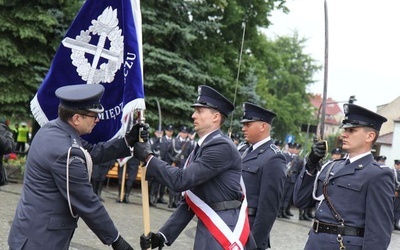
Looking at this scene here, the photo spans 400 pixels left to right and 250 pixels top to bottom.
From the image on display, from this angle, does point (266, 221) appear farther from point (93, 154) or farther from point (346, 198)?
point (93, 154)

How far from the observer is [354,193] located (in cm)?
493

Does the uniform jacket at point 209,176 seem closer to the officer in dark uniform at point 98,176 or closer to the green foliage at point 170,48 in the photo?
the green foliage at point 170,48

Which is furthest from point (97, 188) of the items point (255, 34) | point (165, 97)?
point (255, 34)

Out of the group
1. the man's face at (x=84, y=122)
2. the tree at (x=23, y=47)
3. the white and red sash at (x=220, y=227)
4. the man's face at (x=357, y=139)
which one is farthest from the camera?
the tree at (x=23, y=47)

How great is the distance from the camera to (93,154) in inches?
213

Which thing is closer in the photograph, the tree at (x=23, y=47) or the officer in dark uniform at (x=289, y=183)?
the officer in dark uniform at (x=289, y=183)

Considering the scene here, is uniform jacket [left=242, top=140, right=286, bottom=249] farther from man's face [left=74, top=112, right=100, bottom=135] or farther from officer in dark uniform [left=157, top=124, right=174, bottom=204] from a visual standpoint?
officer in dark uniform [left=157, top=124, right=174, bottom=204]

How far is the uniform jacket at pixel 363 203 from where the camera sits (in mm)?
4695

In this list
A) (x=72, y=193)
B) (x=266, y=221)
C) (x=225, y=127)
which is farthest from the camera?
(x=225, y=127)

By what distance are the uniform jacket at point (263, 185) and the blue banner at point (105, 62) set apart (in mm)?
1405

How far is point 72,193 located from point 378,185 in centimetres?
235

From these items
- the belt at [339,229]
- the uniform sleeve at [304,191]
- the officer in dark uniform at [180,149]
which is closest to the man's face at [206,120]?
the uniform sleeve at [304,191]

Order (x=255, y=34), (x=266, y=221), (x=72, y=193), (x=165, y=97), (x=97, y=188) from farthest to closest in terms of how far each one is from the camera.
A: (x=255, y=34) < (x=165, y=97) < (x=97, y=188) < (x=266, y=221) < (x=72, y=193)

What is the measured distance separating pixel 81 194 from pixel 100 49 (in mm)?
1991
